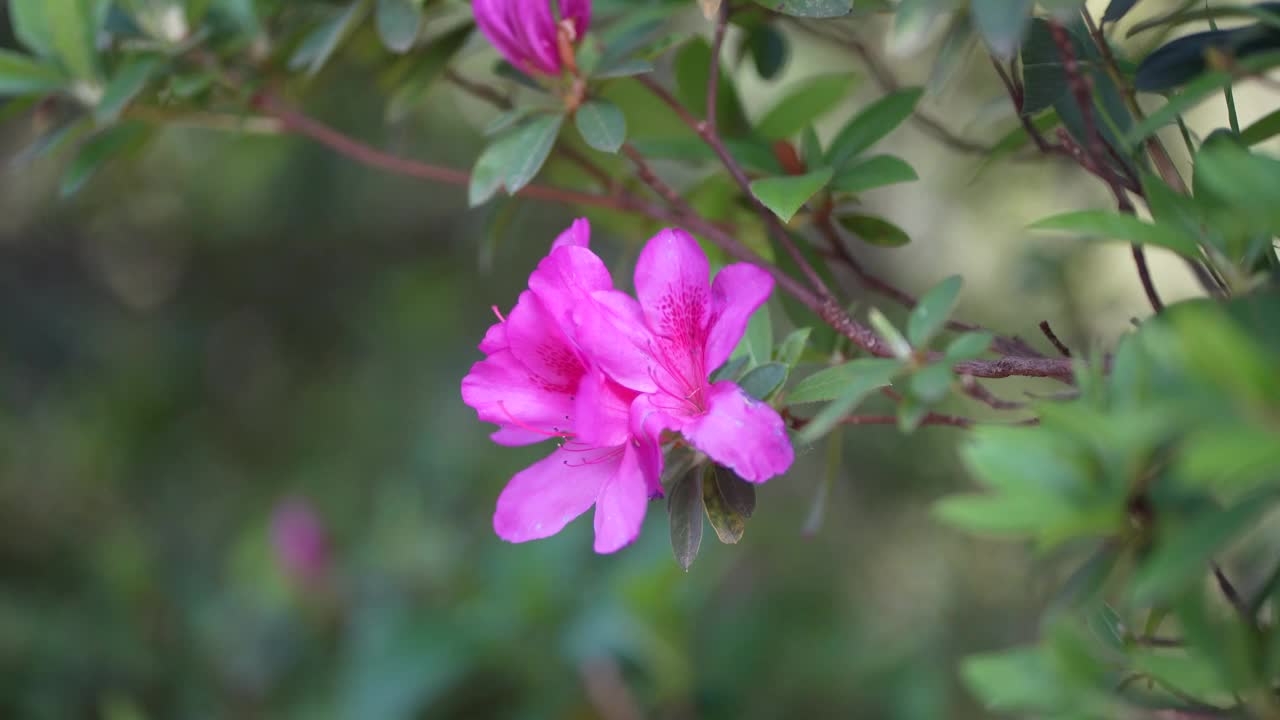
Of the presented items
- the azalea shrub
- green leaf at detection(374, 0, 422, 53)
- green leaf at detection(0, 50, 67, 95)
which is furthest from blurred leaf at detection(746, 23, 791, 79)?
green leaf at detection(0, 50, 67, 95)

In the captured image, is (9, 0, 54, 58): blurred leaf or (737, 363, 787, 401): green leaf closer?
(737, 363, 787, 401): green leaf

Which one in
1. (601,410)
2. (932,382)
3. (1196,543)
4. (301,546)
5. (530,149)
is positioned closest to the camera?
(1196,543)

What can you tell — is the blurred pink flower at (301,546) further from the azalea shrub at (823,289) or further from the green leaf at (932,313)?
the green leaf at (932,313)

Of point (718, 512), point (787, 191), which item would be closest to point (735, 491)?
point (718, 512)

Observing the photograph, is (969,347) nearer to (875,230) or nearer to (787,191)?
(787,191)

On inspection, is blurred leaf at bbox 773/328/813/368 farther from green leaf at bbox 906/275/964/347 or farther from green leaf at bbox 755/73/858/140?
green leaf at bbox 755/73/858/140

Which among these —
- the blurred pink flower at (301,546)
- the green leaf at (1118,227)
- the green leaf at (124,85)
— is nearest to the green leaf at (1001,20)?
the green leaf at (1118,227)
